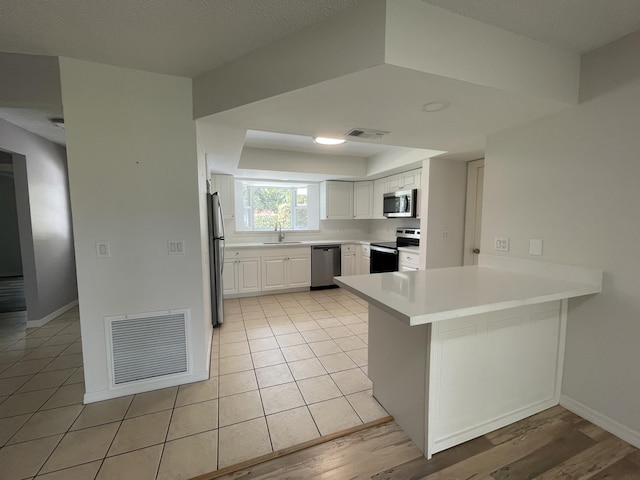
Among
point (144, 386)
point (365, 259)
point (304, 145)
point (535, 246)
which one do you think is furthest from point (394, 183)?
point (144, 386)

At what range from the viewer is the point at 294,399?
78.2 inches

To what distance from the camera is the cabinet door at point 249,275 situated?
441 cm

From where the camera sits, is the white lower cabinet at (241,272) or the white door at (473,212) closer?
the white door at (473,212)

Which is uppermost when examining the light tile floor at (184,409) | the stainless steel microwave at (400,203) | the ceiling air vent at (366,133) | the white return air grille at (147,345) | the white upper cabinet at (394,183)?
the ceiling air vent at (366,133)

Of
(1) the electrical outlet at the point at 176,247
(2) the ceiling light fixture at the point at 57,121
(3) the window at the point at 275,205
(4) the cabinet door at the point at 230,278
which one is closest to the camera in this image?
(1) the electrical outlet at the point at 176,247

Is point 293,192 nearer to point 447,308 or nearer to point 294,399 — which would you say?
point 294,399

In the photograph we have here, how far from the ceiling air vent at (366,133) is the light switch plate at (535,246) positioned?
143 centimetres

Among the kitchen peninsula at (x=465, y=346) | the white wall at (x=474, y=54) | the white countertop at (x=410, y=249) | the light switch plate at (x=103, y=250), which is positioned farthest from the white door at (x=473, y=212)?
the light switch plate at (x=103, y=250)

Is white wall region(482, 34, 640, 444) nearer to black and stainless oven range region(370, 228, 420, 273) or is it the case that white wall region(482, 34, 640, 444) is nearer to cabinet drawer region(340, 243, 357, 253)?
black and stainless oven range region(370, 228, 420, 273)

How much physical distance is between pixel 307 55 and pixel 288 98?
10.2 inches

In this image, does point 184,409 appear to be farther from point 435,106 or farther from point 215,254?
point 435,106

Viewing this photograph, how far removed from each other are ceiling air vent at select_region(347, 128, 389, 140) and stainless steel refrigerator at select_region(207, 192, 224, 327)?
1672 mm

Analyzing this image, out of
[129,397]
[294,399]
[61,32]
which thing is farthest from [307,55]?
[129,397]

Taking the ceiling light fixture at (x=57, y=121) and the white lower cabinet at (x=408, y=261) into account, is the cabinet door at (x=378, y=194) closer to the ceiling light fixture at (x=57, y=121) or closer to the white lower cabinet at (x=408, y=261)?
the white lower cabinet at (x=408, y=261)
